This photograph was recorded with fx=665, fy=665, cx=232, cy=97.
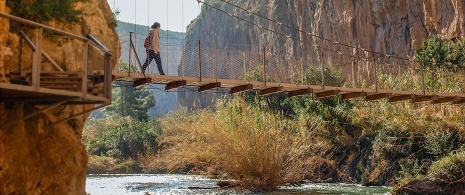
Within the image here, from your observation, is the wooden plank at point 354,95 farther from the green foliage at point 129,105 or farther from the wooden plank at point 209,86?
the green foliage at point 129,105

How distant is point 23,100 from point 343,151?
51.2ft

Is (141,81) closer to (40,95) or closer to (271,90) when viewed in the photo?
(271,90)

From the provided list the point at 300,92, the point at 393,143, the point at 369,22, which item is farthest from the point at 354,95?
the point at 369,22

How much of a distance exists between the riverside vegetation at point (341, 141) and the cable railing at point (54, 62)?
27.8 ft

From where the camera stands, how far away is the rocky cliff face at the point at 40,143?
5812 mm

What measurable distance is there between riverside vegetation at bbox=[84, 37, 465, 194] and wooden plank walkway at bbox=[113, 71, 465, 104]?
1.64 metres

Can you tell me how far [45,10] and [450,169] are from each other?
32.1 feet

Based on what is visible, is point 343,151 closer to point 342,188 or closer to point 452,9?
point 342,188

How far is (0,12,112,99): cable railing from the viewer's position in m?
5.44

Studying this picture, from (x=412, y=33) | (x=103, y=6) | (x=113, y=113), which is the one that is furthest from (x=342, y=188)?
(x=113, y=113)

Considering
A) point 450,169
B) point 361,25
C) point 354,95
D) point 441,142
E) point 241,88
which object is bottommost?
point 450,169

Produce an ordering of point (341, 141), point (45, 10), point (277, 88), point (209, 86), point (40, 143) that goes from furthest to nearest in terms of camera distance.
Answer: point (341, 141)
point (277, 88)
point (209, 86)
point (45, 10)
point (40, 143)

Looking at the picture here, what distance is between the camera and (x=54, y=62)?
20.0 ft

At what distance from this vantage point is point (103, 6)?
9.35 meters
